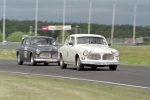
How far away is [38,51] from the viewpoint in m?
30.4

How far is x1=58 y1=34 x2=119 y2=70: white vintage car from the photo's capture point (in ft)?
81.4

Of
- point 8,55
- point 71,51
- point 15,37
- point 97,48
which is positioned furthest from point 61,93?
point 15,37

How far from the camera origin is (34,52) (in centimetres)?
3058

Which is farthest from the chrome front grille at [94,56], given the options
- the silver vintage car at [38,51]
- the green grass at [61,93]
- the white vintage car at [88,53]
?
the green grass at [61,93]

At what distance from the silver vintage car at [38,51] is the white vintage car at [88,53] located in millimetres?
3188

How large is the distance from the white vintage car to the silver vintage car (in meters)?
3.19

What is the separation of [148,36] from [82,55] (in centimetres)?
Answer: 8654

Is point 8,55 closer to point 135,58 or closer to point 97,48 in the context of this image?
point 135,58

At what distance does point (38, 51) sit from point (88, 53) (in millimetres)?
6147

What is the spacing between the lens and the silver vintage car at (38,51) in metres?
30.4

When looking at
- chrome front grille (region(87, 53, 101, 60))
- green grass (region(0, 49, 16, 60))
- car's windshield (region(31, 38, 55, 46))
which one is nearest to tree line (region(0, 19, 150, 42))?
green grass (region(0, 49, 16, 60))

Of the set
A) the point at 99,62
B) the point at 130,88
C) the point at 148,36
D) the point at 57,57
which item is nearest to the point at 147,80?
the point at 130,88

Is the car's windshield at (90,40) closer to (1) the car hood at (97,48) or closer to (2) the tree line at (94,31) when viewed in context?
(1) the car hood at (97,48)

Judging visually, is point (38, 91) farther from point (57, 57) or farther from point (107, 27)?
point (107, 27)
